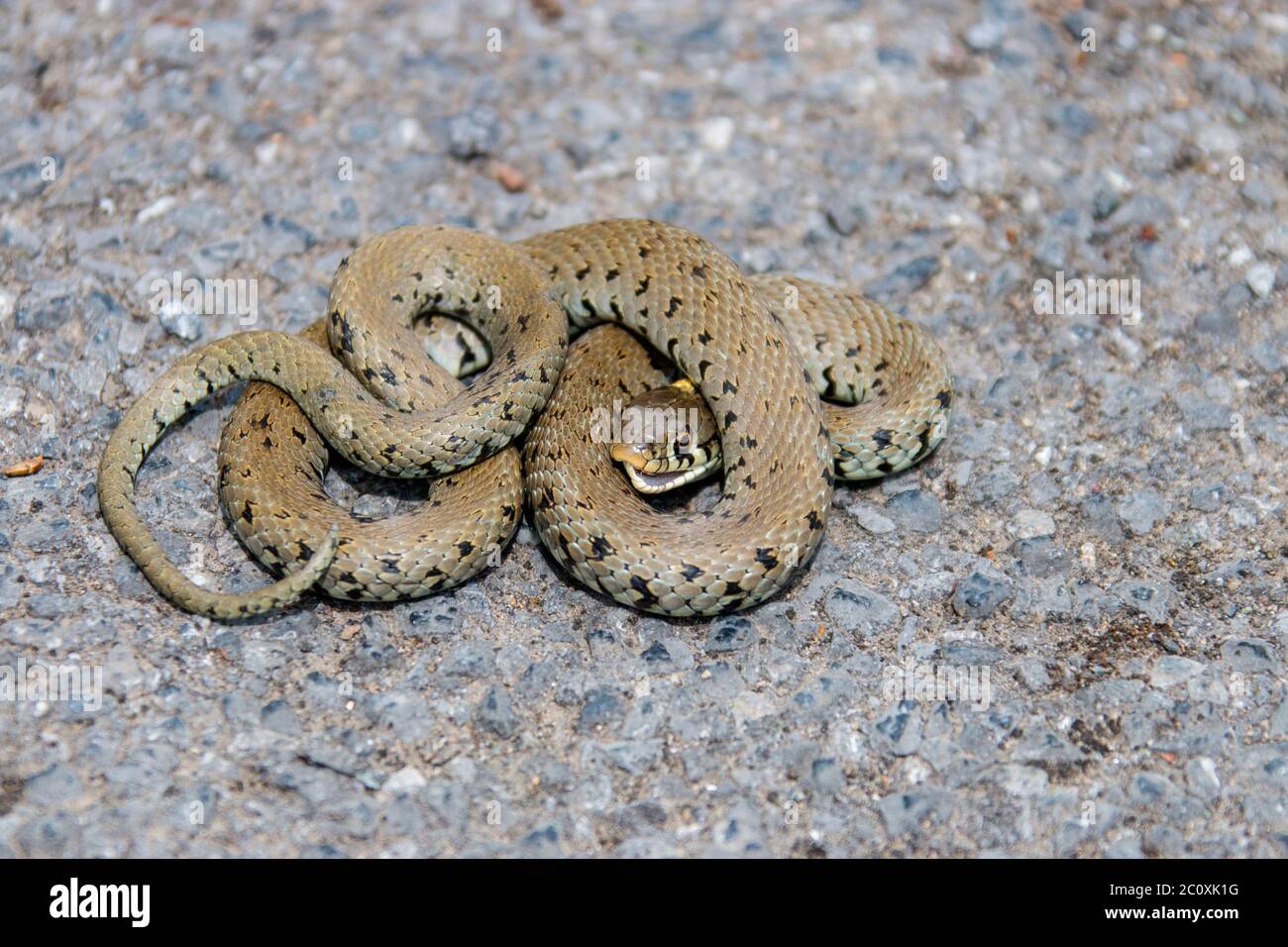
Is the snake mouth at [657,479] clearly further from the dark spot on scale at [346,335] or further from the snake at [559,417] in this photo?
the dark spot on scale at [346,335]

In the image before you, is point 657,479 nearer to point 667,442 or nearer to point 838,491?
point 667,442

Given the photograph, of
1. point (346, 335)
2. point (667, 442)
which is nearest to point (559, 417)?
point (667, 442)

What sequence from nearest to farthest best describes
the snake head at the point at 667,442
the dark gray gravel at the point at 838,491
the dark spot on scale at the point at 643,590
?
the dark gray gravel at the point at 838,491
the dark spot on scale at the point at 643,590
the snake head at the point at 667,442

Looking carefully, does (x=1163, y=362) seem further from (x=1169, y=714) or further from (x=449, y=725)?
(x=449, y=725)

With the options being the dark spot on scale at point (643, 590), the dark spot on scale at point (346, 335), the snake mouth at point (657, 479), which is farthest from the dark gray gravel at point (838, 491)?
the dark spot on scale at point (346, 335)

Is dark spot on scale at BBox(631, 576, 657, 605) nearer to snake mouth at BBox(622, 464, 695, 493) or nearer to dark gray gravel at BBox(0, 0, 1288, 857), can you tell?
dark gray gravel at BBox(0, 0, 1288, 857)

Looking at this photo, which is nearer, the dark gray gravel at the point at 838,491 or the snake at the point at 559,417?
the dark gray gravel at the point at 838,491
